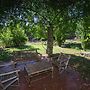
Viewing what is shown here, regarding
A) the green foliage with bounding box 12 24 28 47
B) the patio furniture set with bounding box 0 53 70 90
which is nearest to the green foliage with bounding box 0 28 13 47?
the green foliage with bounding box 12 24 28 47

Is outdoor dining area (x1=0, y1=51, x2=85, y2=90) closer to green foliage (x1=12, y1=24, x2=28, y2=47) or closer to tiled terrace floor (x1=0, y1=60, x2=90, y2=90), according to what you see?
tiled terrace floor (x1=0, y1=60, x2=90, y2=90)

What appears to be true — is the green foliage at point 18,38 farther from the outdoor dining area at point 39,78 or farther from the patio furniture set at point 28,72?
the patio furniture set at point 28,72

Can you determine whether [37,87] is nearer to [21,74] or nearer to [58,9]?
[21,74]

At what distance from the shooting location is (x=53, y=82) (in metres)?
7.67

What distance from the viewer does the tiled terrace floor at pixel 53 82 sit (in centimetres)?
712

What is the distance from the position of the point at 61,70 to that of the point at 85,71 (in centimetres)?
123

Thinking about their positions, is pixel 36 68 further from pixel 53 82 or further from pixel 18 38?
pixel 18 38

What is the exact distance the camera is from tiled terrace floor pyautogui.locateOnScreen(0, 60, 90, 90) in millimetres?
7121

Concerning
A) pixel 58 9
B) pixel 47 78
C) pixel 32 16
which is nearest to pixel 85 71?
pixel 47 78

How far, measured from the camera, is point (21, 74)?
27.3ft

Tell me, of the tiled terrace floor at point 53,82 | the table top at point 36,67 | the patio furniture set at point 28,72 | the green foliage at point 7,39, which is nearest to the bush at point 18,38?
the green foliage at point 7,39

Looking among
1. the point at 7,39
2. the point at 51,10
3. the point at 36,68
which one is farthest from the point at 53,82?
the point at 7,39

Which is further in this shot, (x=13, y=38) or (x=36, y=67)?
(x=13, y=38)

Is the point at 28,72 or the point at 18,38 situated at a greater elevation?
the point at 18,38
